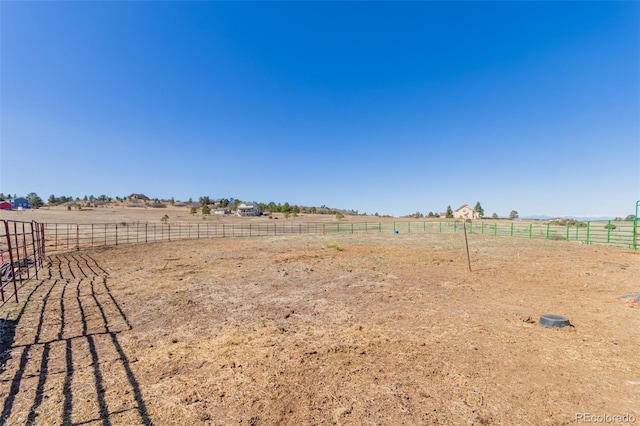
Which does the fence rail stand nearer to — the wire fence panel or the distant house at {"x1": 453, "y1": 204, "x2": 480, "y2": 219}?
the wire fence panel

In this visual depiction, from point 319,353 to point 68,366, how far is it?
3831 mm

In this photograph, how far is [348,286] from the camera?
8844mm

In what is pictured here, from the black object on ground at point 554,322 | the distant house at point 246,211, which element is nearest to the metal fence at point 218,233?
the black object on ground at point 554,322

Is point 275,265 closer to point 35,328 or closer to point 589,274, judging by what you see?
point 35,328

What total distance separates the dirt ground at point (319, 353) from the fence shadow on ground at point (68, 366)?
0.02m

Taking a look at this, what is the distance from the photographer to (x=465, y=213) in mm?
10711

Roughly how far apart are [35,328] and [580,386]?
9317mm

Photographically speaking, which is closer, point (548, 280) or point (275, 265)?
point (548, 280)

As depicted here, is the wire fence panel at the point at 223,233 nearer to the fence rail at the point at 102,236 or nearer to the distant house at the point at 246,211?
the fence rail at the point at 102,236

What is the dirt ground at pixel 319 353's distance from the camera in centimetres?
318

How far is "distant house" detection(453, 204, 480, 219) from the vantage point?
1060cm

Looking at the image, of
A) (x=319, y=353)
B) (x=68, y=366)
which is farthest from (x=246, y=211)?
(x=319, y=353)

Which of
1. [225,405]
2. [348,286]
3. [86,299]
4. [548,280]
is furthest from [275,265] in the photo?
[548,280]

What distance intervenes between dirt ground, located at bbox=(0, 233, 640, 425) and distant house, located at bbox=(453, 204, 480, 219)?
273cm
